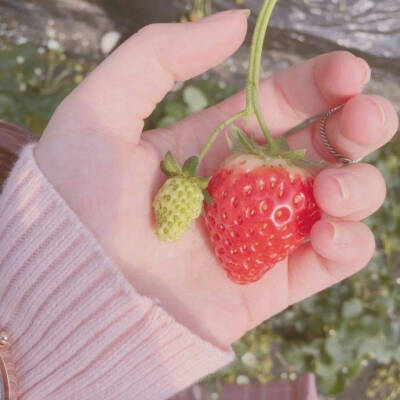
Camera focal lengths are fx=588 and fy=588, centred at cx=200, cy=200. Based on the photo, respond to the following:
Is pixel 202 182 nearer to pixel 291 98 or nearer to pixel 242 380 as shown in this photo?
pixel 291 98

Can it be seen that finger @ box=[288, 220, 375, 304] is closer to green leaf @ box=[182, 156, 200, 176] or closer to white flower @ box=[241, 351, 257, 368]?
green leaf @ box=[182, 156, 200, 176]

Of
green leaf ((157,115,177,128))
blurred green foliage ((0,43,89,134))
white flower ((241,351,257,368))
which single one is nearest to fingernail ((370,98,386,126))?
green leaf ((157,115,177,128))

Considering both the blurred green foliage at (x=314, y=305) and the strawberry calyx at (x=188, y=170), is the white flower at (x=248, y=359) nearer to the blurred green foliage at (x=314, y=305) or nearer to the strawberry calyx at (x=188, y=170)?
the blurred green foliage at (x=314, y=305)

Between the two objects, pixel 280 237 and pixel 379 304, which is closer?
pixel 280 237

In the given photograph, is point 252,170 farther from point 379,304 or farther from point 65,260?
point 379,304

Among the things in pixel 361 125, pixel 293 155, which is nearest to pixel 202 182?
pixel 293 155

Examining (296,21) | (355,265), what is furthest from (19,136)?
(296,21)
